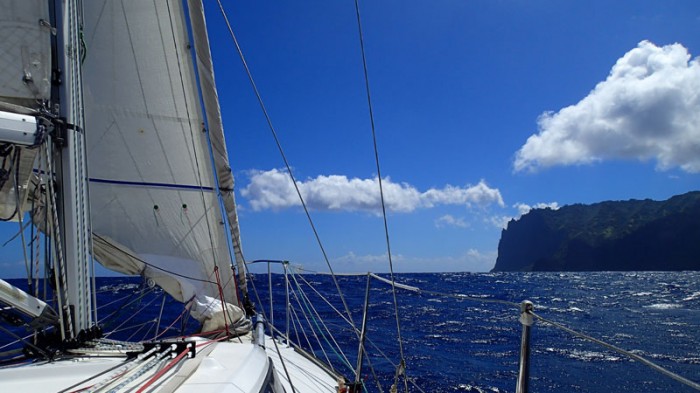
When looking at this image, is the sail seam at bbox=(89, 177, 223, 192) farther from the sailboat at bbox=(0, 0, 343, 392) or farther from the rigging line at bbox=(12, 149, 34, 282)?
the rigging line at bbox=(12, 149, 34, 282)

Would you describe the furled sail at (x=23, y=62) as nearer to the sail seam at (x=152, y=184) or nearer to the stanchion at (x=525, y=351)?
the sail seam at (x=152, y=184)

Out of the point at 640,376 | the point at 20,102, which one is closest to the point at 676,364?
the point at 640,376

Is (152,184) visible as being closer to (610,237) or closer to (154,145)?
(154,145)

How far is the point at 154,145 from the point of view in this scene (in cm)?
405

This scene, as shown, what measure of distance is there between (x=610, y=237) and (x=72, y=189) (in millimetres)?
125848

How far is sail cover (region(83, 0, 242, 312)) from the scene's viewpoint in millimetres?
3914

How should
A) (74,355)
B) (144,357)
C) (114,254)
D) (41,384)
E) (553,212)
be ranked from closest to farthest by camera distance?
(41,384)
(144,357)
(74,355)
(114,254)
(553,212)

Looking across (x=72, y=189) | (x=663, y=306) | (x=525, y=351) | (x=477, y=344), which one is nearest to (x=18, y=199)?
(x=72, y=189)

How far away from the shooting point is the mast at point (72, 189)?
2.55 m

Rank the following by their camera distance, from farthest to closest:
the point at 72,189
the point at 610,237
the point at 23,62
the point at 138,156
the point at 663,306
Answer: the point at 610,237, the point at 663,306, the point at 138,156, the point at 23,62, the point at 72,189

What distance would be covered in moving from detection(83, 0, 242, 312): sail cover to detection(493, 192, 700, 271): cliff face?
117932mm

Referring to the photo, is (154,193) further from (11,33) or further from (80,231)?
(11,33)

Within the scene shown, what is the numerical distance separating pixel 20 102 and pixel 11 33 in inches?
18.9

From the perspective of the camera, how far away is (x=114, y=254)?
3.99m
